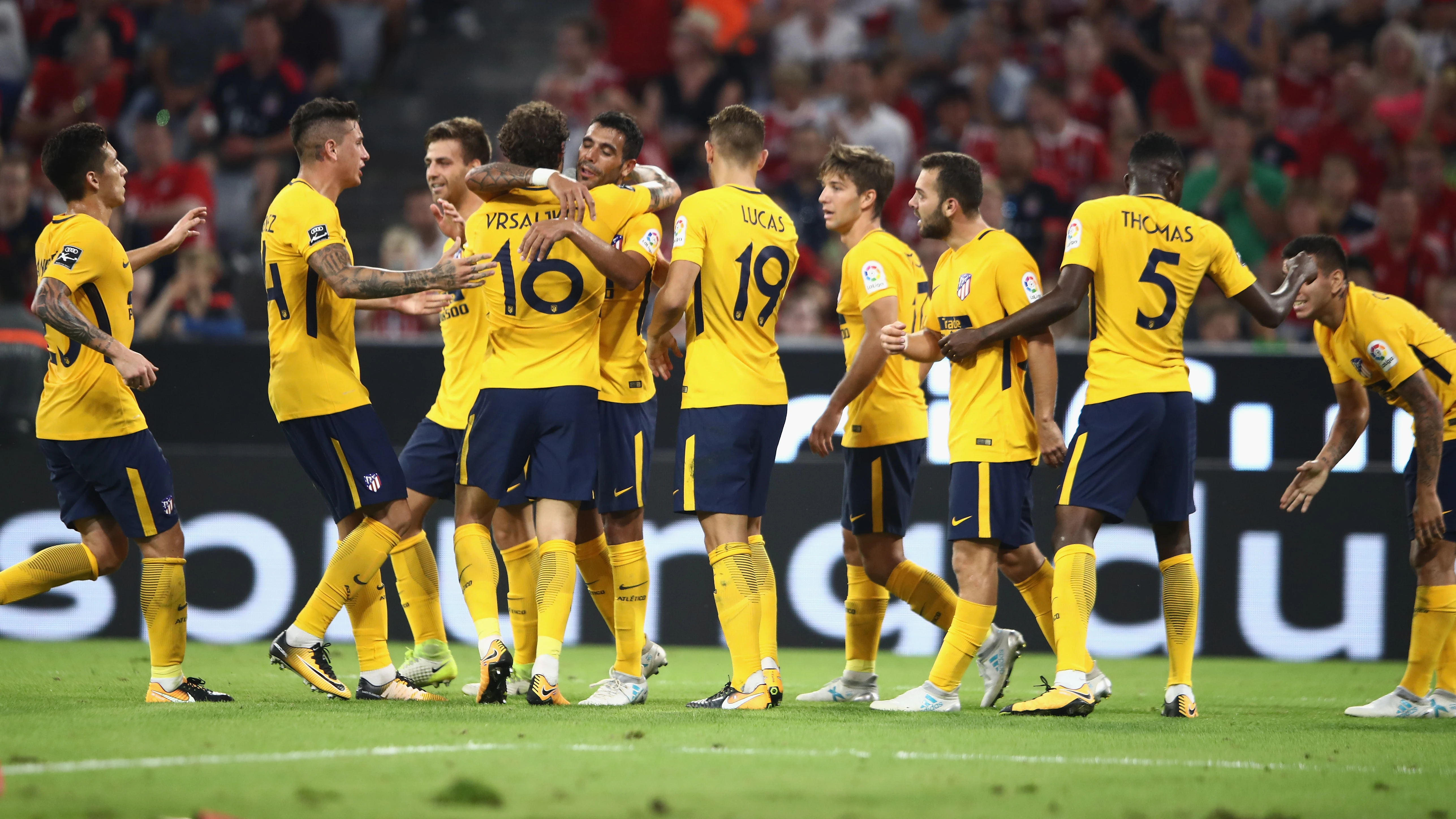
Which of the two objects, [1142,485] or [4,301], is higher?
[4,301]

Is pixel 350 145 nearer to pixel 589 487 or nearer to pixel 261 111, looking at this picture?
pixel 589 487

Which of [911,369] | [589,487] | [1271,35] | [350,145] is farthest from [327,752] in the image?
[1271,35]

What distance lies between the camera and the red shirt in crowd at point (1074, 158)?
12898mm

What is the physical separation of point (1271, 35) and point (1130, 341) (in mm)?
9104

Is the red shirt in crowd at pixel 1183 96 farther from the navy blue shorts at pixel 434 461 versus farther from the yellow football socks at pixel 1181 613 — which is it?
the navy blue shorts at pixel 434 461

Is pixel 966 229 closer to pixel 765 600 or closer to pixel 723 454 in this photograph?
pixel 723 454

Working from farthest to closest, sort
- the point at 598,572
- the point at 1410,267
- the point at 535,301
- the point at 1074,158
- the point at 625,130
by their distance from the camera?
the point at 1074,158 → the point at 1410,267 → the point at 598,572 → the point at 625,130 → the point at 535,301

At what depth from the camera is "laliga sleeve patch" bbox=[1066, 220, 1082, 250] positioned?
6.32m

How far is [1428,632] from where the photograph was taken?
6.79m

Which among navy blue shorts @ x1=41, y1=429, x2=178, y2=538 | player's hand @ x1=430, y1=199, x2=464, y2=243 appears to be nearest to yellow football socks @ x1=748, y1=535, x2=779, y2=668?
player's hand @ x1=430, y1=199, x2=464, y2=243

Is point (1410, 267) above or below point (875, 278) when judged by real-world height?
above

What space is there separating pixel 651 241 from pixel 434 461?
1585 mm

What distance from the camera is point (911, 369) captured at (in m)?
7.05

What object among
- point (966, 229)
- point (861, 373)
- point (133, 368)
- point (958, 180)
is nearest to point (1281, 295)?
point (966, 229)
